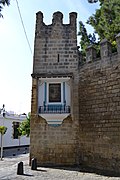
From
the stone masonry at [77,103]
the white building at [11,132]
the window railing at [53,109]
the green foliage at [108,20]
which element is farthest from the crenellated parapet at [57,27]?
the white building at [11,132]

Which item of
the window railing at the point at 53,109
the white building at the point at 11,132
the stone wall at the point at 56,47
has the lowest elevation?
the white building at the point at 11,132

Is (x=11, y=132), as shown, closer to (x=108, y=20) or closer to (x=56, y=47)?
(x=56, y=47)

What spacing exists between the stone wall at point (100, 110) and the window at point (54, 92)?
39.0 inches

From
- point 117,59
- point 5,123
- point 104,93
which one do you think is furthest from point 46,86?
point 5,123

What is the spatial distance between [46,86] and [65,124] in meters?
1.90

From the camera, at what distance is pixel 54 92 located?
31.7ft

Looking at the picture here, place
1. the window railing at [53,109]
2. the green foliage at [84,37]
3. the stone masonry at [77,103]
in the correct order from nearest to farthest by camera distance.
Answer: the stone masonry at [77,103] < the window railing at [53,109] < the green foliage at [84,37]

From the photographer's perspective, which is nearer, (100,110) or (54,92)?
(100,110)

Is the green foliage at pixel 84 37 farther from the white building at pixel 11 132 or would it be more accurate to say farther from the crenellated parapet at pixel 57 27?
the white building at pixel 11 132

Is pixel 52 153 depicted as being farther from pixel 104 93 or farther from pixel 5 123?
pixel 5 123

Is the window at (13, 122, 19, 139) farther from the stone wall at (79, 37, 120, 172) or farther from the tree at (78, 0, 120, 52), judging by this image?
the stone wall at (79, 37, 120, 172)

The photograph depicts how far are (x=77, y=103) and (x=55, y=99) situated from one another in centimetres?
102

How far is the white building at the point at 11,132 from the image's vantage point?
68.4 feet

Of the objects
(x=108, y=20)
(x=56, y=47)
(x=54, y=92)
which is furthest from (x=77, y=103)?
(x=108, y=20)
